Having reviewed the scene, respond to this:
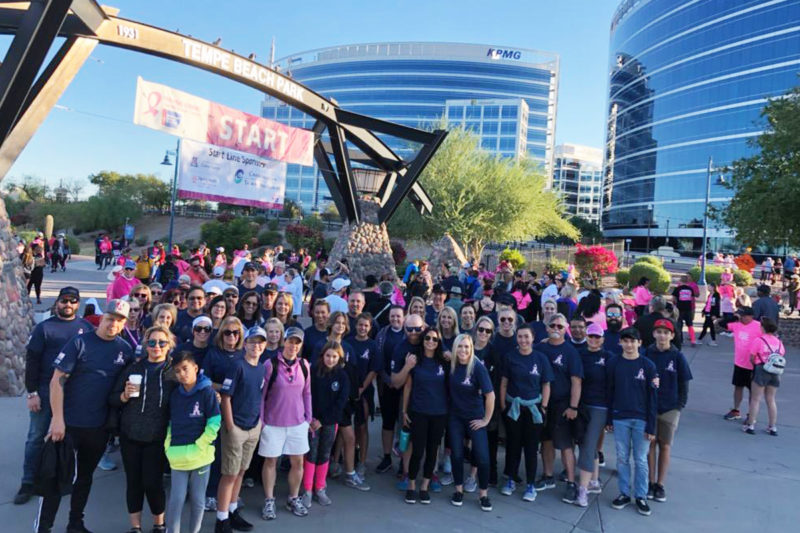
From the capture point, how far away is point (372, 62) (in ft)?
317

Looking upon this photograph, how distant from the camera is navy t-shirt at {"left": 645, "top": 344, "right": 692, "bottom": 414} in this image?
480 centimetres

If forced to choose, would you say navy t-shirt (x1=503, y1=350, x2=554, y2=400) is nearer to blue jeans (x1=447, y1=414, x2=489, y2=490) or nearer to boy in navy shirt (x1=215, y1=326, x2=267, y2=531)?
blue jeans (x1=447, y1=414, x2=489, y2=490)

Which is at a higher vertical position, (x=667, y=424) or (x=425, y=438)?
(x=667, y=424)

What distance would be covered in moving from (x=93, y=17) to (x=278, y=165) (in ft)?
14.8

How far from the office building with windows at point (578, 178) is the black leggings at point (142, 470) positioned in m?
129

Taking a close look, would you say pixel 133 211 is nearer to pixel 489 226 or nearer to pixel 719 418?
pixel 489 226

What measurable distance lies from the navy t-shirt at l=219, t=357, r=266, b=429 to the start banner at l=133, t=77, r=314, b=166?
6.40 m

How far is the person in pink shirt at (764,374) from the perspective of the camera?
6473 mm

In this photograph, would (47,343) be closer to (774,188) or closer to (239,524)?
(239,524)

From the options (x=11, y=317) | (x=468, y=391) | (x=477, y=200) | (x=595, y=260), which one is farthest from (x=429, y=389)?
(x=477, y=200)

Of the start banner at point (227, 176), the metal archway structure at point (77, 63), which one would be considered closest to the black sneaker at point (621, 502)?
the metal archway structure at point (77, 63)

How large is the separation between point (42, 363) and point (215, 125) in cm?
699

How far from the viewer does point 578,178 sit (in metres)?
128

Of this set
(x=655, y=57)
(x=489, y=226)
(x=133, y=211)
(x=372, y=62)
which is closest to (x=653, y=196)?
(x=655, y=57)
